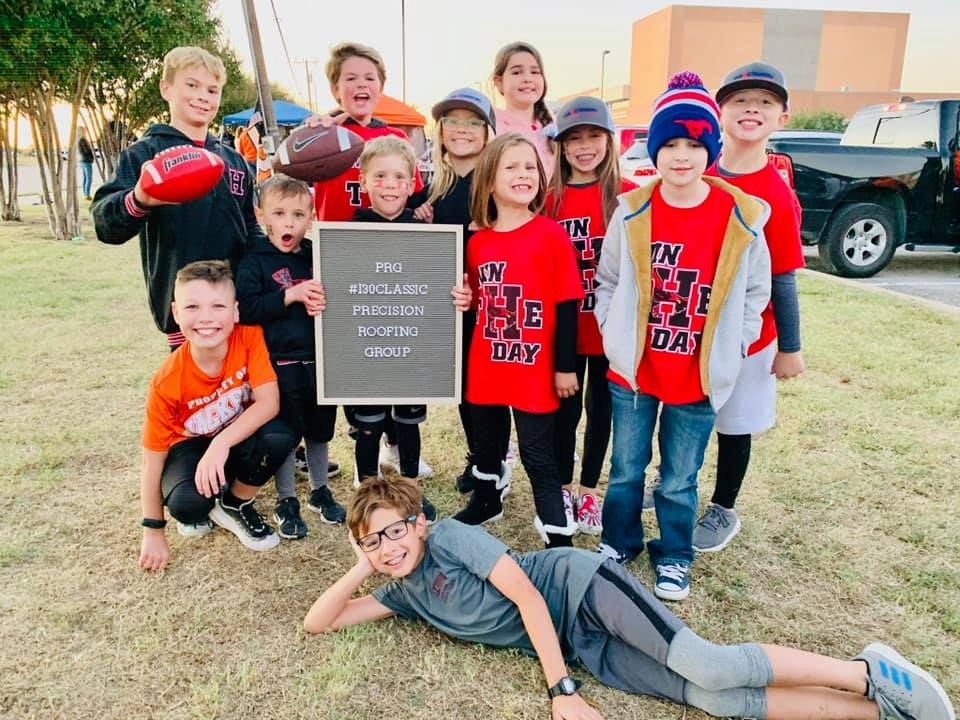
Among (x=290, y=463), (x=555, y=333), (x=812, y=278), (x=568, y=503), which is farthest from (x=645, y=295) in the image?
(x=812, y=278)

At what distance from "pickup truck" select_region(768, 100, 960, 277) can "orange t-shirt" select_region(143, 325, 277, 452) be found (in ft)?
24.7

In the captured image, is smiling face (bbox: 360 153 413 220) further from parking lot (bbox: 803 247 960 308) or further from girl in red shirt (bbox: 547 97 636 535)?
parking lot (bbox: 803 247 960 308)

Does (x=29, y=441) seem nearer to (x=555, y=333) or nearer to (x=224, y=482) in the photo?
(x=224, y=482)

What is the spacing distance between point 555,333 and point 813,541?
1.56 m

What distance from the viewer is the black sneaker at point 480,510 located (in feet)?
10.9

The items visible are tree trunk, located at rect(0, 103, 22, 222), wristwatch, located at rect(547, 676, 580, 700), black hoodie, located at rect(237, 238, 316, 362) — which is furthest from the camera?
tree trunk, located at rect(0, 103, 22, 222)

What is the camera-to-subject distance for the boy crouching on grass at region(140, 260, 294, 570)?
291cm

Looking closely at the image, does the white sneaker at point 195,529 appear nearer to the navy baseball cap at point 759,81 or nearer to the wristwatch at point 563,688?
the wristwatch at point 563,688

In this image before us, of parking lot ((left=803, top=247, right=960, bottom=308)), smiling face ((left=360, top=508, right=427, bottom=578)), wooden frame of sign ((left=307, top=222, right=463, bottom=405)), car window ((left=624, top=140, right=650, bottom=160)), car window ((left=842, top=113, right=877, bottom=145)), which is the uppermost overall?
car window ((left=842, top=113, right=877, bottom=145))

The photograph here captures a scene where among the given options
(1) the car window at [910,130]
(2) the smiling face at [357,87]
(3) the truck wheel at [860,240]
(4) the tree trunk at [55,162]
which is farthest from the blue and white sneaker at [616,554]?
(4) the tree trunk at [55,162]

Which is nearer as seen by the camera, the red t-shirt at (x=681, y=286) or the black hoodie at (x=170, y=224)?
the red t-shirt at (x=681, y=286)

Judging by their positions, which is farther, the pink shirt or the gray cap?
the pink shirt

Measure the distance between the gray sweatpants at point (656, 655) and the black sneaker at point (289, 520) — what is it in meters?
1.45

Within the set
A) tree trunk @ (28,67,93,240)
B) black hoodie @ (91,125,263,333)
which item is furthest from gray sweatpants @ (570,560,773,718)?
tree trunk @ (28,67,93,240)
